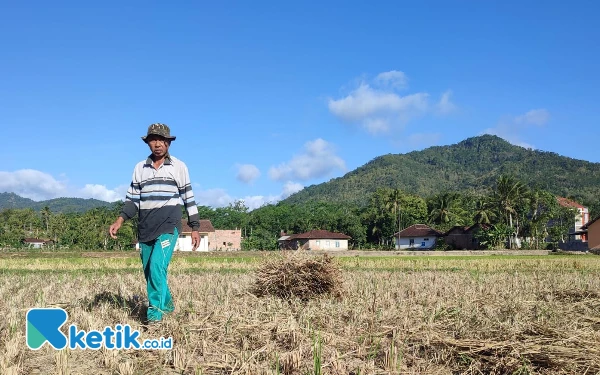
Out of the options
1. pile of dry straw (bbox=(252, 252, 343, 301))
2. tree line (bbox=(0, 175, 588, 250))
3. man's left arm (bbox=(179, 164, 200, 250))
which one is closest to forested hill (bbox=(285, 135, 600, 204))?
tree line (bbox=(0, 175, 588, 250))

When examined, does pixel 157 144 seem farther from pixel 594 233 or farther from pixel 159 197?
pixel 594 233

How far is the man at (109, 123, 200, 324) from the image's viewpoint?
4961 mm

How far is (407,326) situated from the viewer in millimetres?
4391

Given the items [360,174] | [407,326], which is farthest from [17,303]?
[360,174]

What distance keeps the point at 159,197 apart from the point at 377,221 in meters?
65.9

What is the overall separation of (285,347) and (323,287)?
2621 mm

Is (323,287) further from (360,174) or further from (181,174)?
(360,174)

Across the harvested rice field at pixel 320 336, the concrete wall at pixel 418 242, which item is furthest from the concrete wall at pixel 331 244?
the harvested rice field at pixel 320 336

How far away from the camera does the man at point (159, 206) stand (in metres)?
4.96

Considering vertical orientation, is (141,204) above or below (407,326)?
above

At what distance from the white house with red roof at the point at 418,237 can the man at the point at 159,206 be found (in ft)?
203

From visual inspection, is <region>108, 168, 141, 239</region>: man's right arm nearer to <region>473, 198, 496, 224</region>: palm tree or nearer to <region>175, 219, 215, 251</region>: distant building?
<region>175, 219, 215, 251</region>: distant building

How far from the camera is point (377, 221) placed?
6975 cm

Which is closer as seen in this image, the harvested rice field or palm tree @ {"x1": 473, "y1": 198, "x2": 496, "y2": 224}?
the harvested rice field
